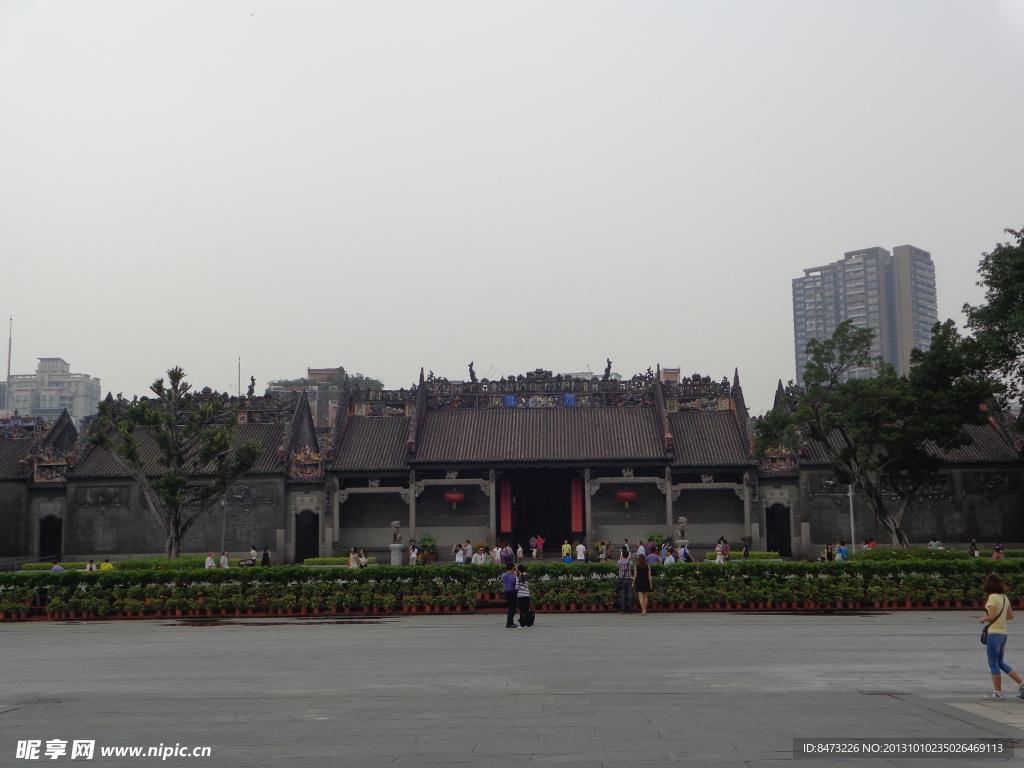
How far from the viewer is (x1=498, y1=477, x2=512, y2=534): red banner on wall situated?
37.9 m

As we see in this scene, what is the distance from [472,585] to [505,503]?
17.2 meters

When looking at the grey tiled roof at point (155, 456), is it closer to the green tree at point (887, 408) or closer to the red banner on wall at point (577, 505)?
the red banner on wall at point (577, 505)

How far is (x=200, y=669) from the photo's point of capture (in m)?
12.8

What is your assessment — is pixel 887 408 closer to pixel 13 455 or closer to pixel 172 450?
pixel 172 450

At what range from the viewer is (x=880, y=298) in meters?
141

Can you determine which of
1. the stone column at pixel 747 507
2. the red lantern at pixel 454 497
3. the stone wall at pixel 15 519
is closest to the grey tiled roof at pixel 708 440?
the stone column at pixel 747 507

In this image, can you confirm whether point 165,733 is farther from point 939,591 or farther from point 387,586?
point 939,591

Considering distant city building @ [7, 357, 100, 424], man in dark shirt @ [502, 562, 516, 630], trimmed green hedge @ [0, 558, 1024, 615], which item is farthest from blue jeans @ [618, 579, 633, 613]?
distant city building @ [7, 357, 100, 424]

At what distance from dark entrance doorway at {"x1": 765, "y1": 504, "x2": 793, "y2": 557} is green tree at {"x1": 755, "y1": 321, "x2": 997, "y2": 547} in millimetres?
8159

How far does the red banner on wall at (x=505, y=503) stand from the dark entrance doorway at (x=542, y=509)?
3.56 feet

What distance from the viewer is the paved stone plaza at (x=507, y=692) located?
788 cm

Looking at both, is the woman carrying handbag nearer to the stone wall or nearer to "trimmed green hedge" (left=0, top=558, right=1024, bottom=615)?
"trimmed green hedge" (left=0, top=558, right=1024, bottom=615)

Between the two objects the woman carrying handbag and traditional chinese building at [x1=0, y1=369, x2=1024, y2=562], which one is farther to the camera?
traditional chinese building at [x1=0, y1=369, x2=1024, y2=562]

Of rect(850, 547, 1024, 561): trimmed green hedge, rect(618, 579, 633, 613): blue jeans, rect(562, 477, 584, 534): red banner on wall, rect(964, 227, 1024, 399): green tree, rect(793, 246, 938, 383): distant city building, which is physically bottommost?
rect(618, 579, 633, 613): blue jeans
